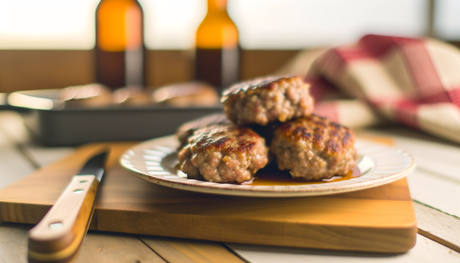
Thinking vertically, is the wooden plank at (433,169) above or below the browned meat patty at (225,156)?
below

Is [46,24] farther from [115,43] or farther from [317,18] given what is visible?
[317,18]

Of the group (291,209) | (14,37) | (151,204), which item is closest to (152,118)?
(151,204)

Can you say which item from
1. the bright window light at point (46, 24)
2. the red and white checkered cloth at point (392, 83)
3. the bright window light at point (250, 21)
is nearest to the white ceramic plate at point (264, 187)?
the red and white checkered cloth at point (392, 83)

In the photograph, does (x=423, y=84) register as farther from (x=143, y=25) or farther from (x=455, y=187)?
(x=143, y=25)

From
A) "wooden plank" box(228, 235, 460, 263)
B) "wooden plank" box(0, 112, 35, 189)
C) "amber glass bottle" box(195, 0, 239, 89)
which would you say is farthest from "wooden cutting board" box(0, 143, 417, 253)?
"amber glass bottle" box(195, 0, 239, 89)

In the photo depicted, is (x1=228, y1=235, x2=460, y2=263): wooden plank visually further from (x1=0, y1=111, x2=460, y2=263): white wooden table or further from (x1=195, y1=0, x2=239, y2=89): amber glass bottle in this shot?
(x1=195, y1=0, x2=239, y2=89): amber glass bottle

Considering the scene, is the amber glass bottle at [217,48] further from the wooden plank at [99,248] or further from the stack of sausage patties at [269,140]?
the wooden plank at [99,248]

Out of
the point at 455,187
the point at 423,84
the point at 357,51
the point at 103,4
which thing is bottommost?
the point at 455,187
